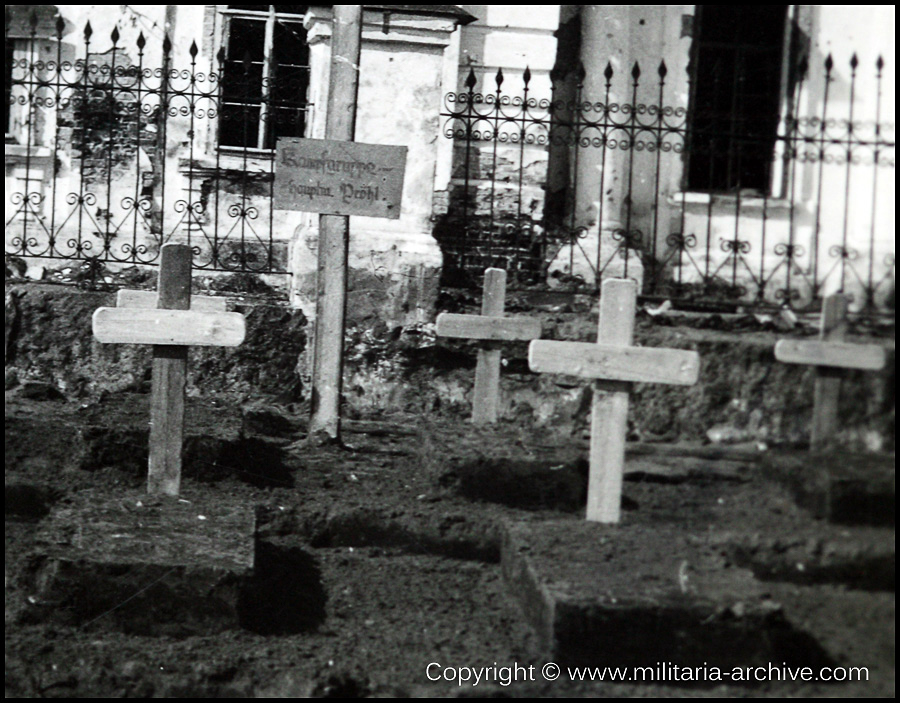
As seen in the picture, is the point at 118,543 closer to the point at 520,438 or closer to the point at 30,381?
the point at 520,438

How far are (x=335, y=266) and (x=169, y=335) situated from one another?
1431mm

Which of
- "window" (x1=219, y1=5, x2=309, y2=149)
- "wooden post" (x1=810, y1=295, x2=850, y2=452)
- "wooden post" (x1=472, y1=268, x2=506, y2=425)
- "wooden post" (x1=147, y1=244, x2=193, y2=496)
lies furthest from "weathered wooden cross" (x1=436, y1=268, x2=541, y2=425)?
"window" (x1=219, y1=5, x2=309, y2=149)

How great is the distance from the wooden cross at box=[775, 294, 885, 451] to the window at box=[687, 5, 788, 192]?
527cm

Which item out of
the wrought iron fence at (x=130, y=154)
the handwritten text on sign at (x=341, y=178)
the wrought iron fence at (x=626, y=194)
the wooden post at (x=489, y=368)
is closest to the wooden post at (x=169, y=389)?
the handwritten text on sign at (x=341, y=178)

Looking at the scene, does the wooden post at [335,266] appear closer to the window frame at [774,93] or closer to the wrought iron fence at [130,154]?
the wrought iron fence at [130,154]

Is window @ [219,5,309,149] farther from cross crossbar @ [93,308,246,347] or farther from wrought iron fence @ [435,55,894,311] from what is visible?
cross crossbar @ [93,308,246,347]

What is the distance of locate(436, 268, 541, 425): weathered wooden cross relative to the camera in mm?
5945

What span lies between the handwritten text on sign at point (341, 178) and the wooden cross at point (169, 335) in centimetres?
111

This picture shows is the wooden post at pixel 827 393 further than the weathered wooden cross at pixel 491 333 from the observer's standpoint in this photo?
No

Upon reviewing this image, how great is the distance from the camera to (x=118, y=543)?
372cm

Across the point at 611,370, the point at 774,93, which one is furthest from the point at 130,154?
the point at 611,370

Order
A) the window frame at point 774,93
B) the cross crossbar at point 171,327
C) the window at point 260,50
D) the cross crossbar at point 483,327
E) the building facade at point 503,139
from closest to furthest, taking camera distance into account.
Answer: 1. the cross crossbar at point 171,327
2. the cross crossbar at point 483,327
3. the building facade at point 503,139
4. the window frame at point 774,93
5. the window at point 260,50

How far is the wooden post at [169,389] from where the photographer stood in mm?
4414

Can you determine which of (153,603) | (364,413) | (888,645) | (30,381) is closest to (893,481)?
(888,645)
